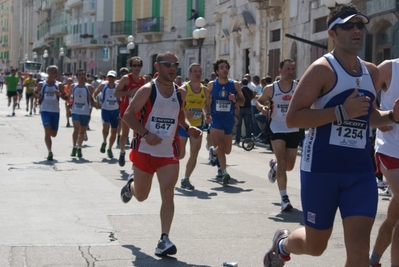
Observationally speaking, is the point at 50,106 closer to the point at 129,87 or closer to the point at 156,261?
the point at 129,87

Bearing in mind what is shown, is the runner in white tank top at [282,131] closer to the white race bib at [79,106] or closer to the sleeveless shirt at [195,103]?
the sleeveless shirt at [195,103]

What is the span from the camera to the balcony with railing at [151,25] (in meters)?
50.7

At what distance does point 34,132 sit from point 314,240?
18622mm

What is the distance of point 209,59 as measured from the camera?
43.0 m

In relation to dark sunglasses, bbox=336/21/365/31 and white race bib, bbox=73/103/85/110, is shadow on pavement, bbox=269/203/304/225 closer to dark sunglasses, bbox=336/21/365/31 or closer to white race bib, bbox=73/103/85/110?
dark sunglasses, bbox=336/21/365/31

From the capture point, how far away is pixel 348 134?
495cm

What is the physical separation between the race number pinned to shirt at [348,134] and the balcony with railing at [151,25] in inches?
1814

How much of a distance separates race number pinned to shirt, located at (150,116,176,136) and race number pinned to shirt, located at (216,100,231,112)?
4696 mm

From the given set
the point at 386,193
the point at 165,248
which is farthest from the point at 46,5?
the point at 165,248

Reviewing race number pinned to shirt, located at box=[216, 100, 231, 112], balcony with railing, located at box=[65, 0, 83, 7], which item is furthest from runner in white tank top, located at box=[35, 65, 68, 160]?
balcony with railing, located at box=[65, 0, 83, 7]

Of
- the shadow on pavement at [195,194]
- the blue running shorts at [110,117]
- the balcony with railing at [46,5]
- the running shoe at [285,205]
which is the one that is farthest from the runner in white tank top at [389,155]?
the balcony with railing at [46,5]

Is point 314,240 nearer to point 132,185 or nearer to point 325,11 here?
point 132,185

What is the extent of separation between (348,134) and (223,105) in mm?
7281

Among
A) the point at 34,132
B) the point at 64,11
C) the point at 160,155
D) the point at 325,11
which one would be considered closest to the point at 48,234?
the point at 160,155
